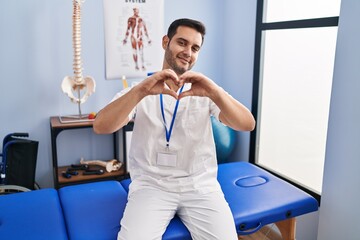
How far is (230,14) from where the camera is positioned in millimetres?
3014

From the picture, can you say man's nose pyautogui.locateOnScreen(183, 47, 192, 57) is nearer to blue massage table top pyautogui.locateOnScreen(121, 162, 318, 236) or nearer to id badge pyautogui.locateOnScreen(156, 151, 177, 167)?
id badge pyautogui.locateOnScreen(156, 151, 177, 167)

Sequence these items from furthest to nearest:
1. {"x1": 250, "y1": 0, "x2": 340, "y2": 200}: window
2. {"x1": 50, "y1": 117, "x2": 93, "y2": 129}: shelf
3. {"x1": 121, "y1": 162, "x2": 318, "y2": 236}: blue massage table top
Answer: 1. {"x1": 50, "y1": 117, "x2": 93, "y2": 129}: shelf
2. {"x1": 250, "y1": 0, "x2": 340, "y2": 200}: window
3. {"x1": 121, "y1": 162, "x2": 318, "y2": 236}: blue massage table top

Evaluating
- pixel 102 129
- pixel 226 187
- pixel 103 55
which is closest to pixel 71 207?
pixel 102 129

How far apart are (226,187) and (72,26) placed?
1.68 m

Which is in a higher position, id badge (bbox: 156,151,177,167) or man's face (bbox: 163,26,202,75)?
man's face (bbox: 163,26,202,75)

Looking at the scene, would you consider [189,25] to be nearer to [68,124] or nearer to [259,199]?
[259,199]

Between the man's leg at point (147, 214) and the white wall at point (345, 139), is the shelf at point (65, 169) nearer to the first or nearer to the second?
the man's leg at point (147, 214)

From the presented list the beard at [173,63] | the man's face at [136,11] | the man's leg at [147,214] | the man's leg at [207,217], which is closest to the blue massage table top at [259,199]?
the man's leg at [207,217]

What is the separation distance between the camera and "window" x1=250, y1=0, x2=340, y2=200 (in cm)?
219

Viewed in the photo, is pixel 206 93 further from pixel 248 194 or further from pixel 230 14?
pixel 230 14

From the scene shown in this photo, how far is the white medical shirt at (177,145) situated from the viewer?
1651 mm


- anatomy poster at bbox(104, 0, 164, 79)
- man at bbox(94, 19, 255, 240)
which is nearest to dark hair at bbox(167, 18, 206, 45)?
man at bbox(94, 19, 255, 240)

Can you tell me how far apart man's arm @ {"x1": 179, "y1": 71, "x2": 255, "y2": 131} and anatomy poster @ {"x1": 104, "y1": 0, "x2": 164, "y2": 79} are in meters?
1.46

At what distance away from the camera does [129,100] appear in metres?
1.45
